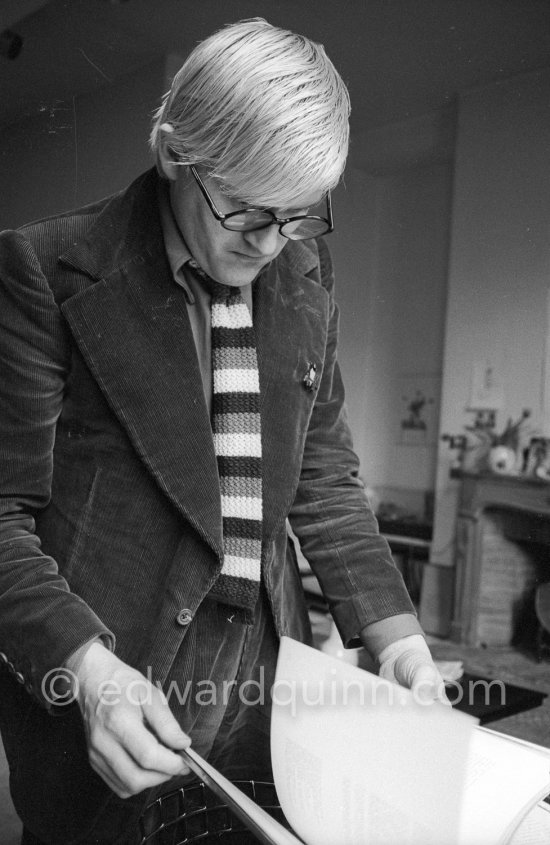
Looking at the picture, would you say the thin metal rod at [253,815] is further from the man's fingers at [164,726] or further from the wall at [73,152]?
the wall at [73,152]

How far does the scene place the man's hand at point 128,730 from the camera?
480 mm

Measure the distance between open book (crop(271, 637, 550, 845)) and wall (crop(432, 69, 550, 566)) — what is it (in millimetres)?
599

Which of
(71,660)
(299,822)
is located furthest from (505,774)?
(71,660)

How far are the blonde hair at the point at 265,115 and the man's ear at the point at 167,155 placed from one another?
3 centimetres

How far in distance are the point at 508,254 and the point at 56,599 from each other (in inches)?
28.6

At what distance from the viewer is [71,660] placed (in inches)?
22.0

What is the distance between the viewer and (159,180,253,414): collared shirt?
2.22ft

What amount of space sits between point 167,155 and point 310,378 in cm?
25

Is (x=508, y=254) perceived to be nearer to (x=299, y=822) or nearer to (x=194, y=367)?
(x=194, y=367)

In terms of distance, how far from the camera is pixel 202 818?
73 centimetres

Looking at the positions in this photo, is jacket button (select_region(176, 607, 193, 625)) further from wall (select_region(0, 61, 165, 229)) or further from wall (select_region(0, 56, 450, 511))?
wall (select_region(0, 61, 165, 229))

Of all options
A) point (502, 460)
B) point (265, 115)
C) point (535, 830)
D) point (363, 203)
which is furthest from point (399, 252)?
point (502, 460)

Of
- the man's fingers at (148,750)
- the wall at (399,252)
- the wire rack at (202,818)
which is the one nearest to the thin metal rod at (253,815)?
the man's fingers at (148,750)

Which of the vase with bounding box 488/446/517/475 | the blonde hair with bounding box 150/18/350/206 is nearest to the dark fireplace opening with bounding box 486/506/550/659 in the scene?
the blonde hair with bounding box 150/18/350/206
